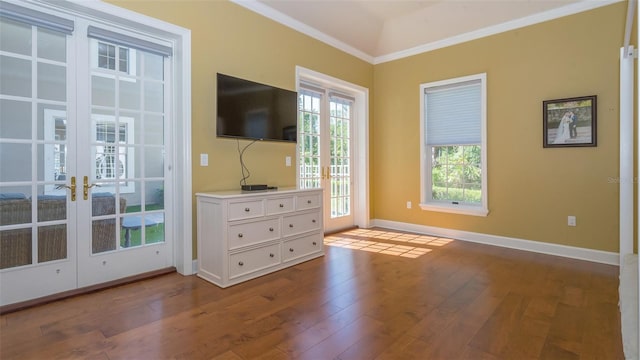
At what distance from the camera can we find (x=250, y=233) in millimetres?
2934

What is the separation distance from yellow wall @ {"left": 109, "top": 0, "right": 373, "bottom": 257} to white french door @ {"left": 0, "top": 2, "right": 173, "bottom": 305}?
0.31m

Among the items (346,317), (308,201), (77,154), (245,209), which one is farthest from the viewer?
(308,201)

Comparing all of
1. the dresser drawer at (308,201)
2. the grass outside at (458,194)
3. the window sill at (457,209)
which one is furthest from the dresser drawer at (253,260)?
the grass outside at (458,194)

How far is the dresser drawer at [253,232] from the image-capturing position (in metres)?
2.80

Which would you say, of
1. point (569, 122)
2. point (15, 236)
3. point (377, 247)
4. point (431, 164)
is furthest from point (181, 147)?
point (569, 122)

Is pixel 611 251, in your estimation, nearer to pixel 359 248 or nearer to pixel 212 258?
pixel 359 248

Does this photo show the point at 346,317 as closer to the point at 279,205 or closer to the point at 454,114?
the point at 279,205

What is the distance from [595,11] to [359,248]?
12.2 ft

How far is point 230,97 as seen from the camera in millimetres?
3133

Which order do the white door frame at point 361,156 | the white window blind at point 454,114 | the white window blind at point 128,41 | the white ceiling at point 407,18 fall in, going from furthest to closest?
the white door frame at point 361,156 < the white window blind at point 454,114 < the white ceiling at point 407,18 < the white window blind at point 128,41

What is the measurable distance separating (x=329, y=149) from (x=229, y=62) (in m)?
2.02

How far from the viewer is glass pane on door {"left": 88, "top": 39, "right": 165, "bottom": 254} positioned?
107 inches

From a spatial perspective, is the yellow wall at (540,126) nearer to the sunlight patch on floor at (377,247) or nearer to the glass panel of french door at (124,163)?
the sunlight patch on floor at (377,247)

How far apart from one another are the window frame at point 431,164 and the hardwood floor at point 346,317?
1.19 m
